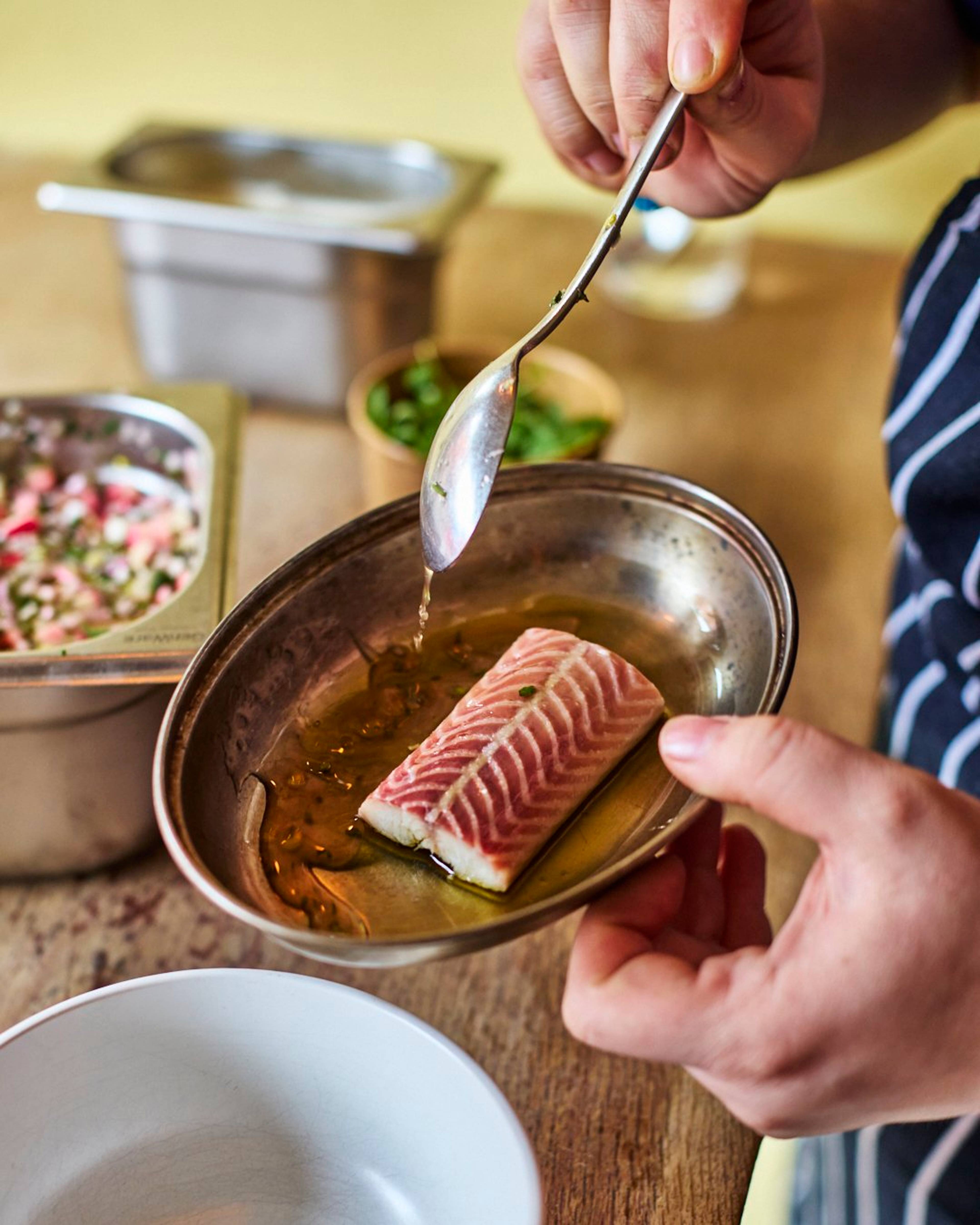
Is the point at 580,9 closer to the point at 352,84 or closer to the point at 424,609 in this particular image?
the point at 424,609

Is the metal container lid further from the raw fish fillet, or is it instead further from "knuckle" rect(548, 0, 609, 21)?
the raw fish fillet

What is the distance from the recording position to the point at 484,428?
2.91 feet

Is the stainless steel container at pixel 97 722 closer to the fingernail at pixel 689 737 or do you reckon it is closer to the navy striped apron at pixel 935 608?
the fingernail at pixel 689 737

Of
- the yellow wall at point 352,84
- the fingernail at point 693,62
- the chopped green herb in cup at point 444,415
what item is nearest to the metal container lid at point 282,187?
the chopped green herb in cup at point 444,415

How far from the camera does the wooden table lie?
83cm

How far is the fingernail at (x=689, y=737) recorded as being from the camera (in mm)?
642

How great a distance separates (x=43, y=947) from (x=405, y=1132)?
397 mm

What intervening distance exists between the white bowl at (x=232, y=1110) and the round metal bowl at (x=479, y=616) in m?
0.07

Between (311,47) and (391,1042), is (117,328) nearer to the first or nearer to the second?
(311,47)

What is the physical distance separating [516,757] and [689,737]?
0.20m

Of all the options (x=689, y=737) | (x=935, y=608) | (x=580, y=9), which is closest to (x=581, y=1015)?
(x=689, y=737)

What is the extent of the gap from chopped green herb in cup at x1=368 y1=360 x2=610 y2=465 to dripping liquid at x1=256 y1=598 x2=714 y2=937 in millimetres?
405

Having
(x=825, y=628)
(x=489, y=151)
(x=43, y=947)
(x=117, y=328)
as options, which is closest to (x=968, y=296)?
(x=825, y=628)

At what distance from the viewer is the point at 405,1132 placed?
70 cm
